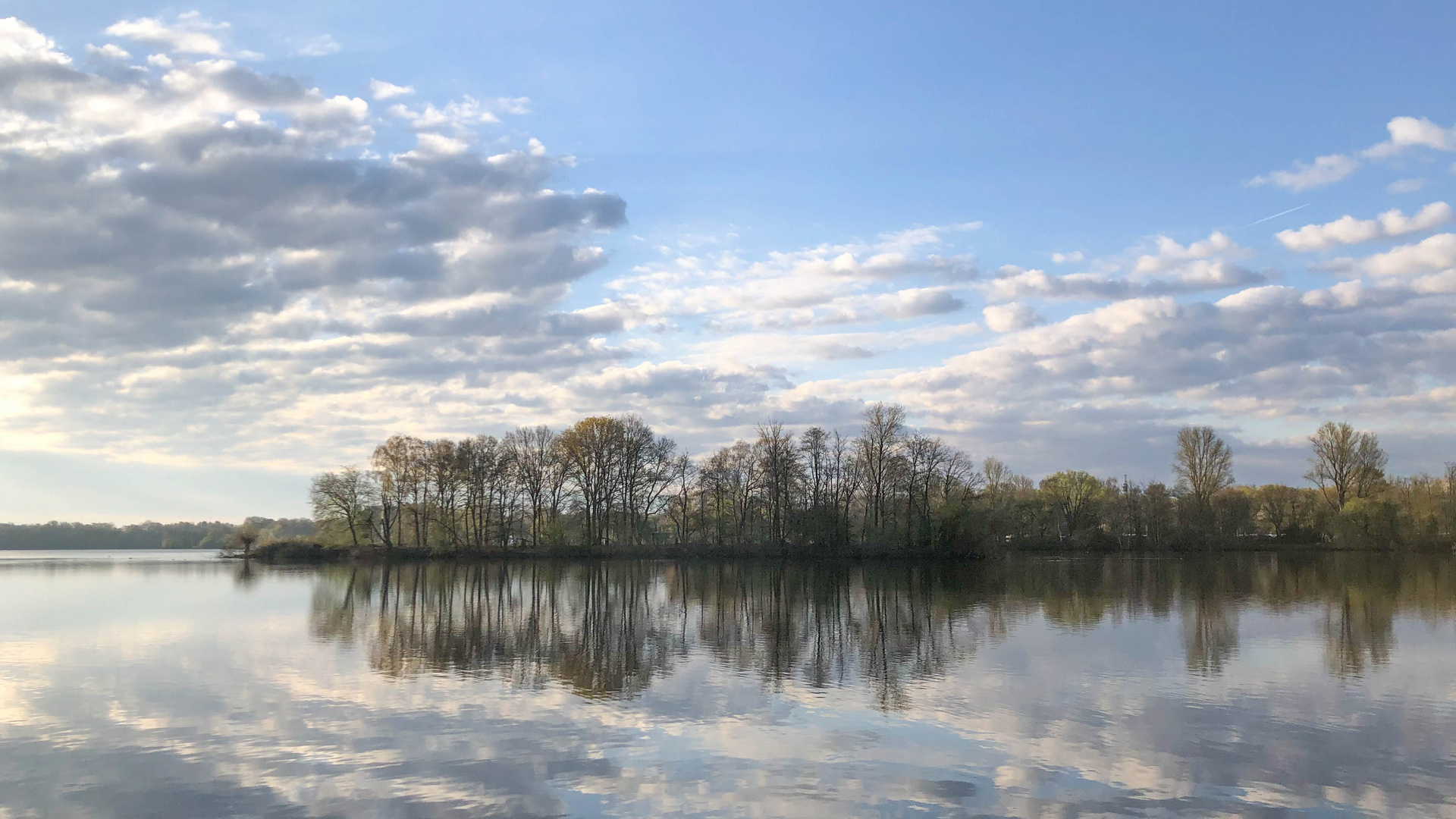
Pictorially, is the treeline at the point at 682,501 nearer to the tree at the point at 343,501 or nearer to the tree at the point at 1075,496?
the tree at the point at 343,501

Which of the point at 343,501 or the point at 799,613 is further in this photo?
the point at 343,501

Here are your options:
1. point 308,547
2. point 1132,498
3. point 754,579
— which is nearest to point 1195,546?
point 1132,498

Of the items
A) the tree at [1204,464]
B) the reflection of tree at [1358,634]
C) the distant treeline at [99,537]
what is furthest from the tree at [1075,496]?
the distant treeline at [99,537]

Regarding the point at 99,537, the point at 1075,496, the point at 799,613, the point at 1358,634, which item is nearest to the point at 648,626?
the point at 799,613

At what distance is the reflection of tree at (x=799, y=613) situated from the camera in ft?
61.9

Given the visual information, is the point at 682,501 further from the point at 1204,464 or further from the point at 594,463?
the point at 1204,464

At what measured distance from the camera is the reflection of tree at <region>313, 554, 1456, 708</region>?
18859mm

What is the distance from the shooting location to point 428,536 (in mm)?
76625

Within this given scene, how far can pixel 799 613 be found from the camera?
30.0m

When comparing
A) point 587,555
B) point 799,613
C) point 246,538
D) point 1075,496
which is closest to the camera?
point 799,613

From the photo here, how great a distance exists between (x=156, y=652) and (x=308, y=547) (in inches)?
2286

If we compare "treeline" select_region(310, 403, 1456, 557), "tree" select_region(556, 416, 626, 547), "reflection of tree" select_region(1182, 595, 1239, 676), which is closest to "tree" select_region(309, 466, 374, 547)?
"treeline" select_region(310, 403, 1456, 557)

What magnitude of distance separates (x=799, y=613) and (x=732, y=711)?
16152mm

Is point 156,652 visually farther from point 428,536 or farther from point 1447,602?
point 428,536
